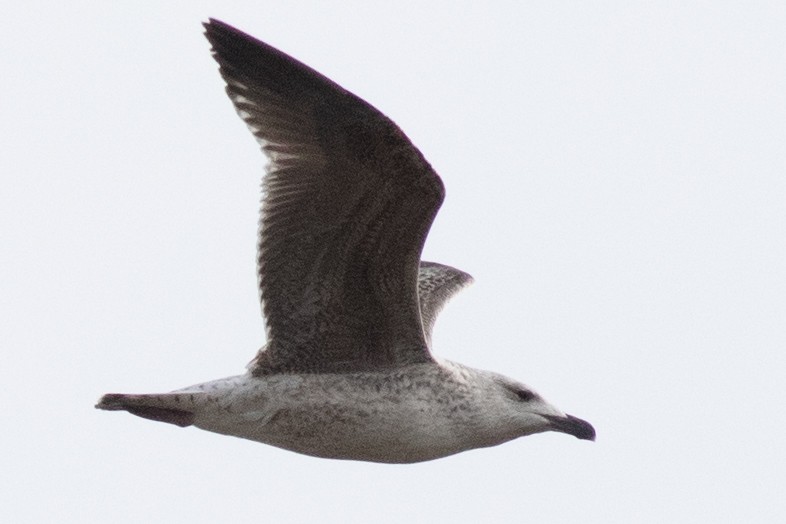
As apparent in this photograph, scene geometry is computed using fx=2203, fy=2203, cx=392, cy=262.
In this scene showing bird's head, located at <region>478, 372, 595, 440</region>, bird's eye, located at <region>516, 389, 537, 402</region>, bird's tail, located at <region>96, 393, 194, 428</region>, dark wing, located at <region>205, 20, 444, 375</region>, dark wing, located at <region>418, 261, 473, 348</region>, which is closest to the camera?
dark wing, located at <region>205, 20, 444, 375</region>

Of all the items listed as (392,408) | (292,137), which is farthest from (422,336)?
(292,137)

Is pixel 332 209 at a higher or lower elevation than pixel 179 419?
higher

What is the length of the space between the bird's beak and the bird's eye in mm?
149

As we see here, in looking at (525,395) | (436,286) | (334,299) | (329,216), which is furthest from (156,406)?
(436,286)

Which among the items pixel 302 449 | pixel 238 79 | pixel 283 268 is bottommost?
pixel 302 449

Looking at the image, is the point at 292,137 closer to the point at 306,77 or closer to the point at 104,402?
the point at 306,77

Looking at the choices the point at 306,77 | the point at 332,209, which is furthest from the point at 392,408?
the point at 306,77

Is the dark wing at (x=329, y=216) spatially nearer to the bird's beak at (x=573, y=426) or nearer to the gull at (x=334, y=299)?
the gull at (x=334, y=299)

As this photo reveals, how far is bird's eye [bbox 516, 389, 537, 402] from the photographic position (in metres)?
13.6

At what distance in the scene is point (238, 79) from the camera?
13055mm

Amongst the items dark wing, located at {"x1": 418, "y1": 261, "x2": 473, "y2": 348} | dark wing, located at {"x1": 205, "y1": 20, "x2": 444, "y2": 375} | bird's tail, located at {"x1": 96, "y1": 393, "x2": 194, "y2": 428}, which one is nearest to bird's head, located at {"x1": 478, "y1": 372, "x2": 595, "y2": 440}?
dark wing, located at {"x1": 205, "y1": 20, "x2": 444, "y2": 375}

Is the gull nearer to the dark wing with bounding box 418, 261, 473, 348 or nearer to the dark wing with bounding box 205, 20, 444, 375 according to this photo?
the dark wing with bounding box 205, 20, 444, 375

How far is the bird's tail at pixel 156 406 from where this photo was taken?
42.9 ft

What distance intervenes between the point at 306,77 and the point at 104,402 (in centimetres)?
228
